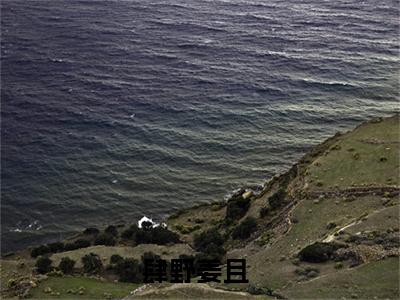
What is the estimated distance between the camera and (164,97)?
320 feet

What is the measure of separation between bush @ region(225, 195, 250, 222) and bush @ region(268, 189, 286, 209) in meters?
3.20

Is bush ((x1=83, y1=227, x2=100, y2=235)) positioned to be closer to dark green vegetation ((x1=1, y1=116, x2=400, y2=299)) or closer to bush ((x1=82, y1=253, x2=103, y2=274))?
dark green vegetation ((x1=1, y1=116, x2=400, y2=299))

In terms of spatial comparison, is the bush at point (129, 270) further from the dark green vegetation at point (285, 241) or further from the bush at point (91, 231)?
the bush at point (91, 231)

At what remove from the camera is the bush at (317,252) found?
47.3 meters

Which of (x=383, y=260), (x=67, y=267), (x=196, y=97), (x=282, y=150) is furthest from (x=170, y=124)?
(x=383, y=260)

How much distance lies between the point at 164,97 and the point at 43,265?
4732 centimetres

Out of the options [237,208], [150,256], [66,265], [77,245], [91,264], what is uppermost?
[237,208]

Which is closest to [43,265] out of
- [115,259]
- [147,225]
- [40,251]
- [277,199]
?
[40,251]

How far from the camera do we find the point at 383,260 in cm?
4606

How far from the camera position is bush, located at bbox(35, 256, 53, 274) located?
5441 centimetres

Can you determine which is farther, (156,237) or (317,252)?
(156,237)

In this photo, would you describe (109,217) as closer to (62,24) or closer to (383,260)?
(383,260)

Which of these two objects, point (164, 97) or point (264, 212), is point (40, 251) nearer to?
point (264, 212)

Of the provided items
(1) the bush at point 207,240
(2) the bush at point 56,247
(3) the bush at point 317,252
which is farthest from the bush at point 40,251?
(3) the bush at point 317,252
